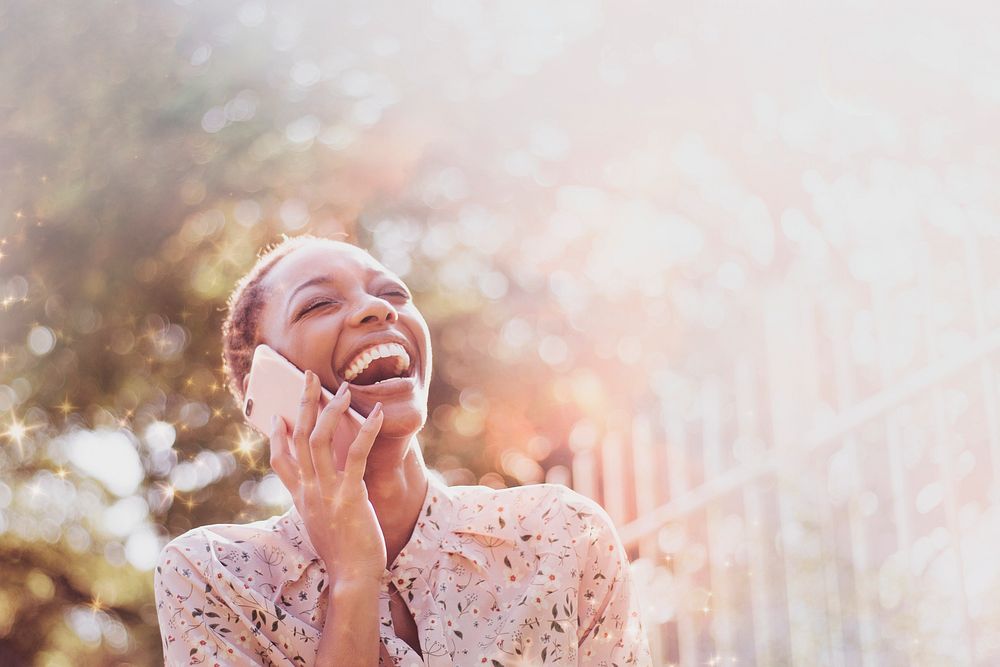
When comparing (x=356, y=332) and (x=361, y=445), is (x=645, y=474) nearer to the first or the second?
(x=356, y=332)

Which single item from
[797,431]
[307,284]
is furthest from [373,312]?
[797,431]

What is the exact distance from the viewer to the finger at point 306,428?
1.64 meters

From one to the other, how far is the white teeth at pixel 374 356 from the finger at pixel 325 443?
192mm

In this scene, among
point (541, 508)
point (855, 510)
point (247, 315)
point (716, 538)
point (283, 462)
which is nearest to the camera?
point (283, 462)

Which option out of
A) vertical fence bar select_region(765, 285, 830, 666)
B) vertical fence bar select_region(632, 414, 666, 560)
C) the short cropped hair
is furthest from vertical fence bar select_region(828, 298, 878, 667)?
the short cropped hair

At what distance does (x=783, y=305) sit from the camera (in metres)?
2.60

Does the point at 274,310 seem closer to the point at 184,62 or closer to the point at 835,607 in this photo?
the point at 835,607

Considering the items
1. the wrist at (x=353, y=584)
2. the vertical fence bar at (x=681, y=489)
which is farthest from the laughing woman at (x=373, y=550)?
the vertical fence bar at (x=681, y=489)

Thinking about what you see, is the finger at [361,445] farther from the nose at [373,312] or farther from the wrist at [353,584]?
the nose at [373,312]

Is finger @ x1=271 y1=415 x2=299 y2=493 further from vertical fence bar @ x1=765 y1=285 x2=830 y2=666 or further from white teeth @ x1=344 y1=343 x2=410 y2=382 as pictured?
vertical fence bar @ x1=765 y1=285 x2=830 y2=666

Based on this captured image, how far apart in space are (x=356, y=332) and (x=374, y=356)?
6 cm

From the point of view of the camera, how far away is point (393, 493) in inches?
73.5

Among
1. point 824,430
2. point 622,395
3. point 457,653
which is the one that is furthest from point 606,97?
point 457,653

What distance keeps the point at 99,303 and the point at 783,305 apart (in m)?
3.52
